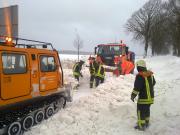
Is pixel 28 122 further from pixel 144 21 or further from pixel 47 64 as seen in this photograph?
pixel 144 21

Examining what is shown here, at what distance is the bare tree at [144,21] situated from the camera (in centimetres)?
5469

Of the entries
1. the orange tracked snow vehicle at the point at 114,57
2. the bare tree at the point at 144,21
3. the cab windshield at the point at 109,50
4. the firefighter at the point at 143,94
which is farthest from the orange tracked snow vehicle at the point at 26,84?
the bare tree at the point at 144,21

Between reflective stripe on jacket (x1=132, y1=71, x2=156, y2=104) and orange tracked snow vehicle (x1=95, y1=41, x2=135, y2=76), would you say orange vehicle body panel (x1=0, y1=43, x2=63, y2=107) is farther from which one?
orange tracked snow vehicle (x1=95, y1=41, x2=135, y2=76)

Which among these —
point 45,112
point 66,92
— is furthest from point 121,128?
point 66,92

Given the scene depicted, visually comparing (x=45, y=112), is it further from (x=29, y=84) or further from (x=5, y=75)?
(x=5, y=75)

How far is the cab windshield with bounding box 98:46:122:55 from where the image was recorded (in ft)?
Result: 59.7

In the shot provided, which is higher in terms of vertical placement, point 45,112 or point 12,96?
point 12,96

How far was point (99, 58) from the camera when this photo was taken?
18250 millimetres

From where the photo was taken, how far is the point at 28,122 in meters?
7.80

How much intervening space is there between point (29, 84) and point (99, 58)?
10.9 metres

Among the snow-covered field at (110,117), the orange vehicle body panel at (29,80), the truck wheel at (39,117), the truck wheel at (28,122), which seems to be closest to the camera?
the orange vehicle body panel at (29,80)

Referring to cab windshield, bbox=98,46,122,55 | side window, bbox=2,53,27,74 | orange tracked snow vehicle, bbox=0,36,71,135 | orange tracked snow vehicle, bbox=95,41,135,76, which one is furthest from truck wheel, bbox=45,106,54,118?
cab windshield, bbox=98,46,122,55

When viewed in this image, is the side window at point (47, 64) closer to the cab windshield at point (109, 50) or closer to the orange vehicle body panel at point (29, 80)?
the orange vehicle body panel at point (29, 80)

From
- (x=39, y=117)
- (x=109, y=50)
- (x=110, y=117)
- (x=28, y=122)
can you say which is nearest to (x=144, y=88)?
(x=110, y=117)
